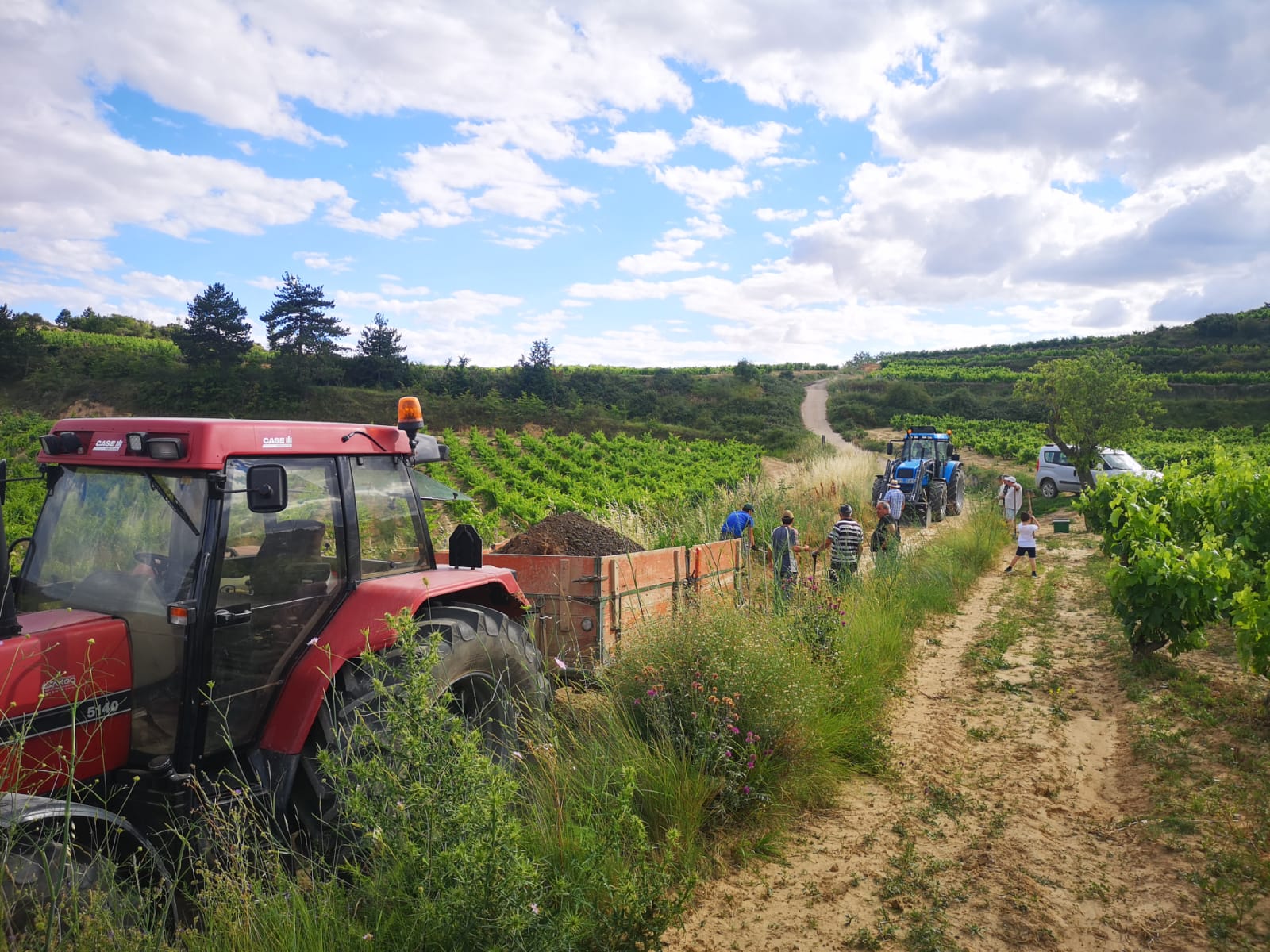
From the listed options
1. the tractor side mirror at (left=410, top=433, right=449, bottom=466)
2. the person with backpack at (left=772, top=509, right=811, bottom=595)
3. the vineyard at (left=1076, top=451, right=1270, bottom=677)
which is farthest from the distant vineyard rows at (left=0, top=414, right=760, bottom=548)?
the tractor side mirror at (left=410, top=433, right=449, bottom=466)

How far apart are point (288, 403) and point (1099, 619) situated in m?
35.2

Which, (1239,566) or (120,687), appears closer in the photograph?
(120,687)

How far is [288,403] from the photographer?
121 ft

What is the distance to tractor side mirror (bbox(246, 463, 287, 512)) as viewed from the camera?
312 cm

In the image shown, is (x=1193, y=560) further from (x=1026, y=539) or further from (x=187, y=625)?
(x=187, y=625)

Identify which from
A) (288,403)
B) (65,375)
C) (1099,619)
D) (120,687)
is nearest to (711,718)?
(120,687)

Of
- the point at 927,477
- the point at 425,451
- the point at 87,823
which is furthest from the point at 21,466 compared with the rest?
the point at 927,477

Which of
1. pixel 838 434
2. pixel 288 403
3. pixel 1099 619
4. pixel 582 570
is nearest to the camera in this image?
pixel 582 570

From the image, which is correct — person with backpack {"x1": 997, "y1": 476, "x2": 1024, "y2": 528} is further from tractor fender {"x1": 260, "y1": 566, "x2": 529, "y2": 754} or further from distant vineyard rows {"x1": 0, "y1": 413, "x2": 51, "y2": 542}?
distant vineyard rows {"x1": 0, "y1": 413, "x2": 51, "y2": 542}

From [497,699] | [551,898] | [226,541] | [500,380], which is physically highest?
[500,380]

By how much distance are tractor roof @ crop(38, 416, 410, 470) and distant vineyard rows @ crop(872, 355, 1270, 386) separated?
60144mm

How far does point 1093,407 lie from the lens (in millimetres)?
21203

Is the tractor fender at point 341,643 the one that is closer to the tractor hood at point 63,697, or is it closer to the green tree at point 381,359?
the tractor hood at point 63,697

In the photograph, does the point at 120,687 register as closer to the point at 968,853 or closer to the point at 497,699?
the point at 497,699
